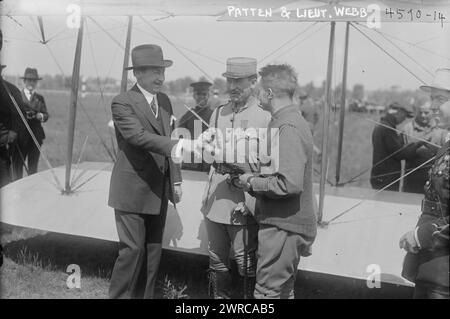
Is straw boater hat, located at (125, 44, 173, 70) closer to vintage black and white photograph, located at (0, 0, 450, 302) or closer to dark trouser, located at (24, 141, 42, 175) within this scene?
vintage black and white photograph, located at (0, 0, 450, 302)

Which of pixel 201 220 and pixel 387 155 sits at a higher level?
pixel 387 155

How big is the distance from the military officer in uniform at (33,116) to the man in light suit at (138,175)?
4.32 meters

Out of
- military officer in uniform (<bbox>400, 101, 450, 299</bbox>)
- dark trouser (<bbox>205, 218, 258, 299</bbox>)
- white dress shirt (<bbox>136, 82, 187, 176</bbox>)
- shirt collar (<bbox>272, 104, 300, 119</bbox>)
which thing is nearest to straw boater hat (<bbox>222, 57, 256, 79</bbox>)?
white dress shirt (<bbox>136, 82, 187, 176</bbox>)

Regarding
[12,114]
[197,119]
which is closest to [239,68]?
[197,119]

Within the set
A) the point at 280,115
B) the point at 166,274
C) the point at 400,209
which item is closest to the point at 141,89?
the point at 280,115

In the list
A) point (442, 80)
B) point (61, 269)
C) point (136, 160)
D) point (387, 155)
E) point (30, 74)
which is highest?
point (30, 74)

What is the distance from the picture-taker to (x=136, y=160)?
351 centimetres

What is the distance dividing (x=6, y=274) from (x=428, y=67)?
4511 millimetres

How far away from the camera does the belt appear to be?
2660mm

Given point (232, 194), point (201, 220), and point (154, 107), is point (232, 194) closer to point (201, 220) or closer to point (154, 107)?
point (154, 107)

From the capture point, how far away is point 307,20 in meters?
4.36

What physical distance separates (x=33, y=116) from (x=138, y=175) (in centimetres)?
457

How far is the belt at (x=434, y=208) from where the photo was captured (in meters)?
2.66
